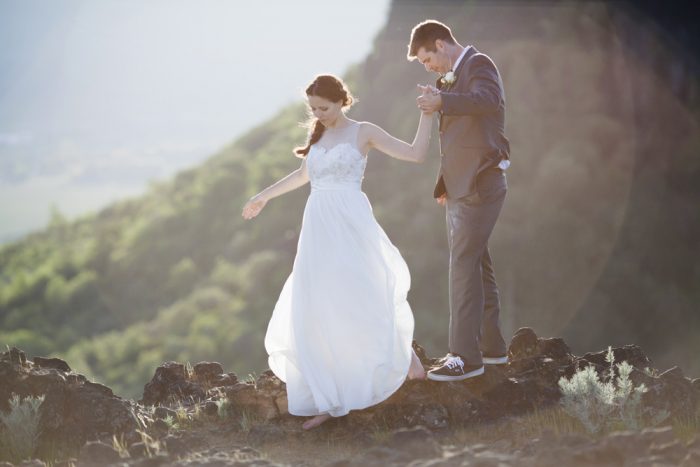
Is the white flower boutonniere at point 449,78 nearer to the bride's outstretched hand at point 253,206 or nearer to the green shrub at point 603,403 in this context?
the bride's outstretched hand at point 253,206

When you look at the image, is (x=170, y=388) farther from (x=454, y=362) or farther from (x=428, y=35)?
(x=428, y=35)

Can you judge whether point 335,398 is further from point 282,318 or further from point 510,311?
point 510,311

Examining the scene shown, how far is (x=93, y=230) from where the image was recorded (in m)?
100

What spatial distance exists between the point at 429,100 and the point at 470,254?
1.06 metres

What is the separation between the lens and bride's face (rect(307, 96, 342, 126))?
552 centimetres

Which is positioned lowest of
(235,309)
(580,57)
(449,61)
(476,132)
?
(476,132)

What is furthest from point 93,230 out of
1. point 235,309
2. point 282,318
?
point 282,318

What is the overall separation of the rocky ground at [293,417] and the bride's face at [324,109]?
188 centimetres

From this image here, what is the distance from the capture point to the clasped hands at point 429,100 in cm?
534

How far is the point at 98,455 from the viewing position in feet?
15.6

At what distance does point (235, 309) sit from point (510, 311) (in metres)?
25.4

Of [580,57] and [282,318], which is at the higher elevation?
[580,57]

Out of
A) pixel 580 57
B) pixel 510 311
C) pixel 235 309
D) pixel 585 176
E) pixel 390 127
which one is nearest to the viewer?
pixel 510 311

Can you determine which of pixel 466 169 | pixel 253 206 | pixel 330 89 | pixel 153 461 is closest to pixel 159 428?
pixel 153 461
